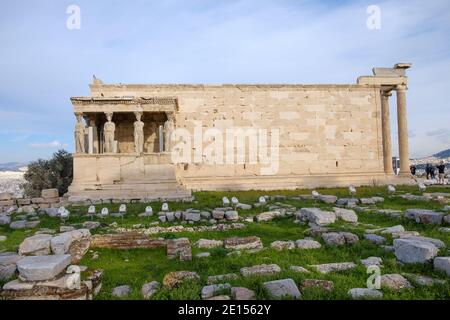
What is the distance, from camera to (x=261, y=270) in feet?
19.1

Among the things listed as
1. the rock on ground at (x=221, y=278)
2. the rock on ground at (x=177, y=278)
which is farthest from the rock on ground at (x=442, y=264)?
the rock on ground at (x=177, y=278)

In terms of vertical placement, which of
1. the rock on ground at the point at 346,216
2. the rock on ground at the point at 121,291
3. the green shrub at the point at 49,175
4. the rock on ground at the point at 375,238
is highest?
the green shrub at the point at 49,175

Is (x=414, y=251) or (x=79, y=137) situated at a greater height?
(x=79, y=137)

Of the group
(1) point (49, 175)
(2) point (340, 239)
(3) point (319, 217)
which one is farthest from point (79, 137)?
(2) point (340, 239)

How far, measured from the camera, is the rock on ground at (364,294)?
4.61m

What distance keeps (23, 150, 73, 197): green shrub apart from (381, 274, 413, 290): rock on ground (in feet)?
79.0

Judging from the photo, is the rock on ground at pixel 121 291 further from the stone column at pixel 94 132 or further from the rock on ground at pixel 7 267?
the stone column at pixel 94 132

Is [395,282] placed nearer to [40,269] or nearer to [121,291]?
[121,291]

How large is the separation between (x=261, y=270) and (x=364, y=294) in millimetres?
1628

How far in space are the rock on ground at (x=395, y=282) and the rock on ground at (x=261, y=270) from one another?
150 cm
